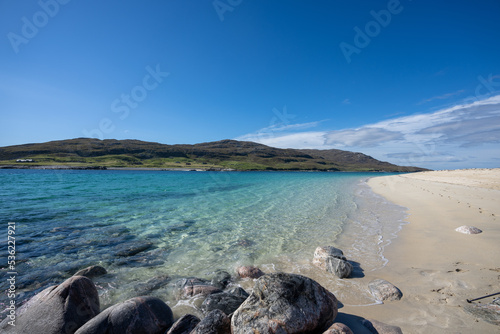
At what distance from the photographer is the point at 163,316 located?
434 centimetres

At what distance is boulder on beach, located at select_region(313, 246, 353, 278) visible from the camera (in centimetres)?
693

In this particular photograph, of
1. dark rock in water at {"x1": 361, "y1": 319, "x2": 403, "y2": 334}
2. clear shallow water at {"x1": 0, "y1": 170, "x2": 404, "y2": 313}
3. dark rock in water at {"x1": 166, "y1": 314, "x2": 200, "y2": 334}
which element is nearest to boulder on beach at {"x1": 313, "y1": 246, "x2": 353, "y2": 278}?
clear shallow water at {"x1": 0, "y1": 170, "x2": 404, "y2": 313}

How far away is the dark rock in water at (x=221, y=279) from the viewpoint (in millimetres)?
6593

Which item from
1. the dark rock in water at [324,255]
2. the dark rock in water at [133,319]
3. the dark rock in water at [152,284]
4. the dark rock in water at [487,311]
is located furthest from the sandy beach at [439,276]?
the dark rock in water at [152,284]

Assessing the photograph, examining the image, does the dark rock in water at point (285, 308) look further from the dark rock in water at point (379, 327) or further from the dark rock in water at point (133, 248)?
the dark rock in water at point (133, 248)

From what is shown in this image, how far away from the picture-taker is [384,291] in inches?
222

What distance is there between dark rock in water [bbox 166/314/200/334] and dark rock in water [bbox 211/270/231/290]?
239cm

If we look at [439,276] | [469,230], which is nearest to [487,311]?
[439,276]

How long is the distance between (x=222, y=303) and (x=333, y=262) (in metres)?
4.09

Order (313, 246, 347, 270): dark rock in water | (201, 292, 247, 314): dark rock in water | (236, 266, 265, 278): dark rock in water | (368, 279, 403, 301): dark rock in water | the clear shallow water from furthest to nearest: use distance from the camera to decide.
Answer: (313, 246, 347, 270): dark rock in water < (236, 266, 265, 278): dark rock in water < the clear shallow water < (368, 279, 403, 301): dark rock in water < (201, 292, 247, 314): dark rock in water

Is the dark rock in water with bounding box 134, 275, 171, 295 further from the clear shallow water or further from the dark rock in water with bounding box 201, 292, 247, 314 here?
the dark rock in water with bounding box 201, 292, 247, 314

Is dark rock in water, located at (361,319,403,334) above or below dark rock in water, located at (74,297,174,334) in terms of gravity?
below

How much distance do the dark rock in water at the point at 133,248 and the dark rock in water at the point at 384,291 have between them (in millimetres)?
8648

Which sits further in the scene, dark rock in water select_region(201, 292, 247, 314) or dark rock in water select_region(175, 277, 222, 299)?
dark rock in water select_region(175, 277, 222, 299)
